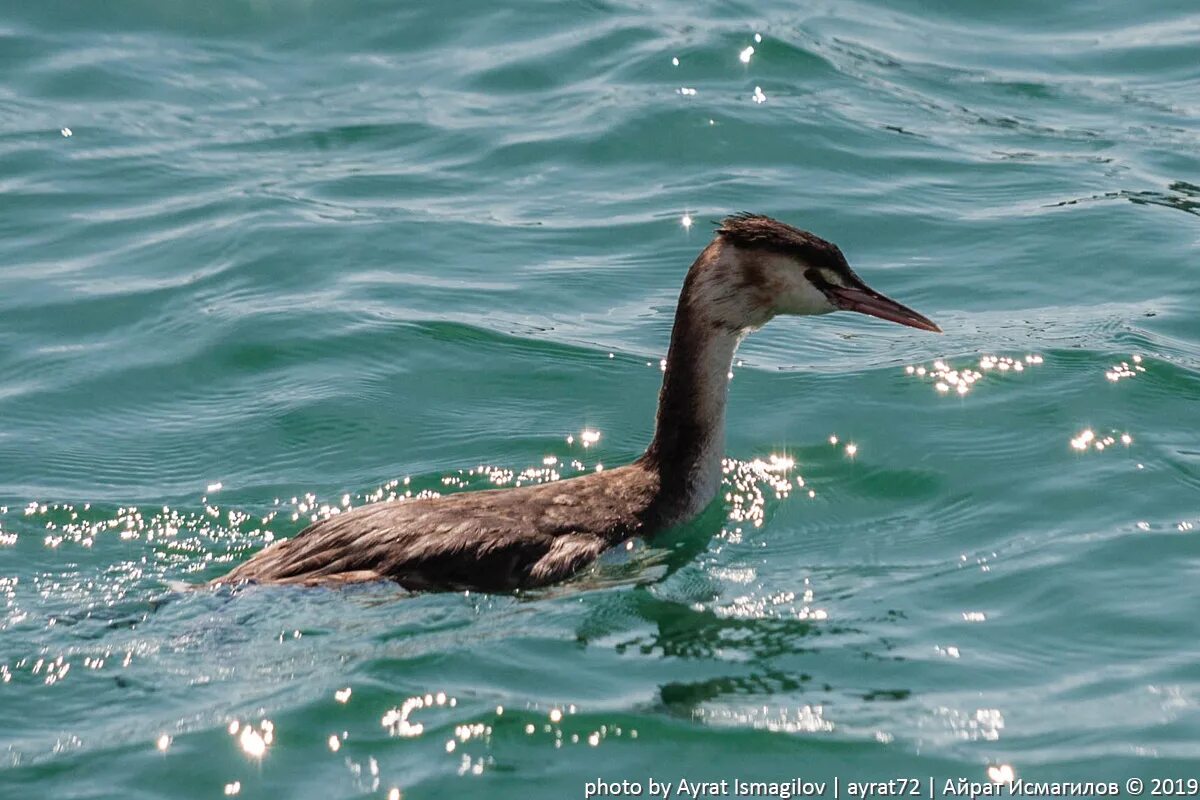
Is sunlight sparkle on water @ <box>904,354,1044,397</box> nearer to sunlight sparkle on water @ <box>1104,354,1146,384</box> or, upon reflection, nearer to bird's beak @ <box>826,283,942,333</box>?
sunlight sparkle on water @ <box>1104,354,1146,384</box>

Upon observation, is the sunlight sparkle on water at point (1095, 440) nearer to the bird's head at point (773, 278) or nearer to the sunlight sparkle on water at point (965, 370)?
the sunlight sparkle on water at point (965, 370)

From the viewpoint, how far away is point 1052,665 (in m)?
7.19

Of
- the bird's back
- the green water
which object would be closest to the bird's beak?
the green water

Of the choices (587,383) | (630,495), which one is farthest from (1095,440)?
(587,383)

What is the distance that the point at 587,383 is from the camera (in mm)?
10391

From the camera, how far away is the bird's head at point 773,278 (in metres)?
8.49

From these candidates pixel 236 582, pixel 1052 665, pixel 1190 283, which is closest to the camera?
pixel 1052 665

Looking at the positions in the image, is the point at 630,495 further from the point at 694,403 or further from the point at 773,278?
the point at 773,278

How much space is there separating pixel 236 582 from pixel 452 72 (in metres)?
8.75

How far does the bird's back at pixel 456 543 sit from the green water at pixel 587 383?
0.48ft

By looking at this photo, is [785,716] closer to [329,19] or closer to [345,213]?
[345,213]

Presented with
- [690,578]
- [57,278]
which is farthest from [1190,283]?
[57,278]

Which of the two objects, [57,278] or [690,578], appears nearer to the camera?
[690,578]

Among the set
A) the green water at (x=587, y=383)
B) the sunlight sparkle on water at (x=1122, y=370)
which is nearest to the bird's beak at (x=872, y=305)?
the green water at (x=587, y=383)
